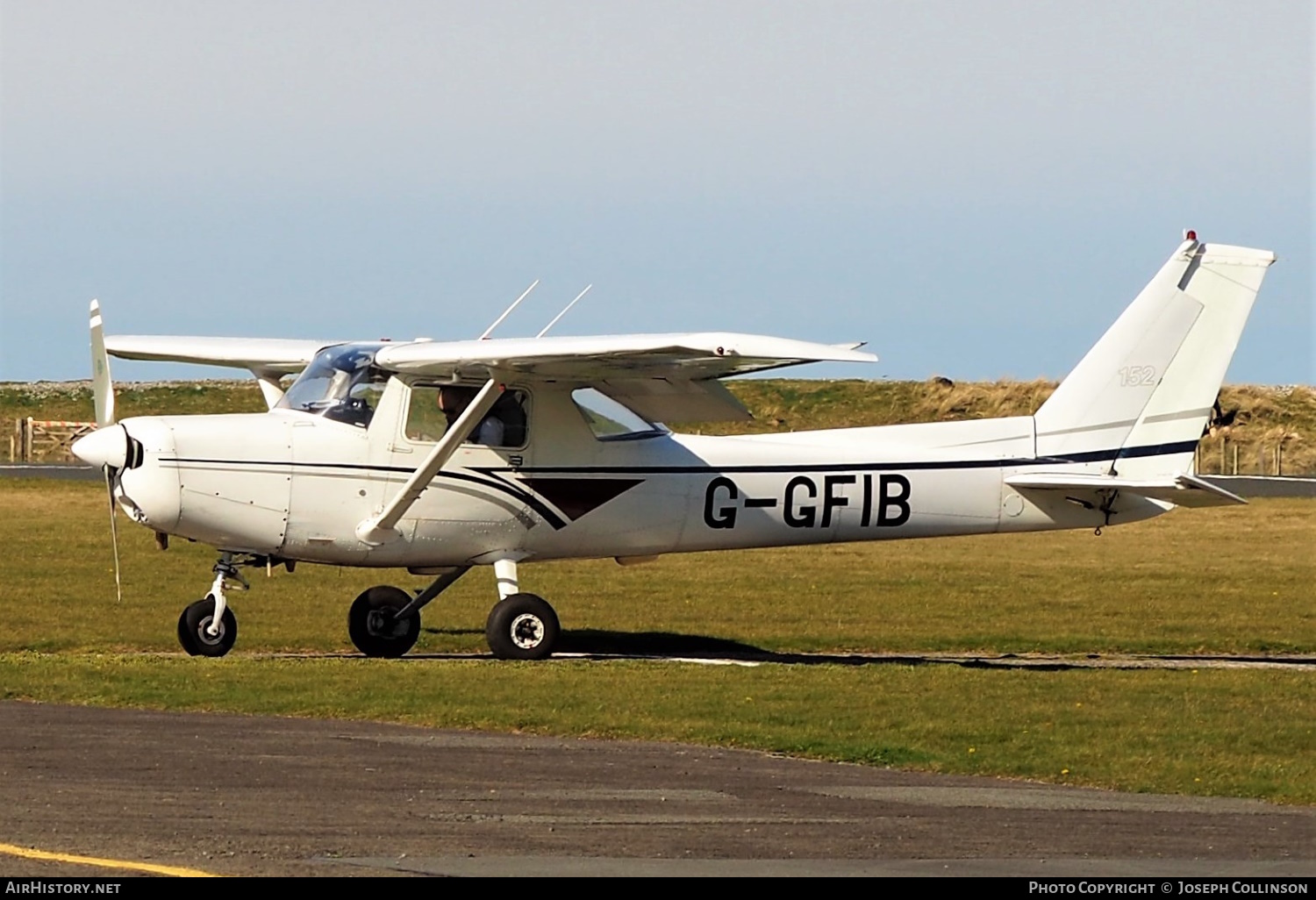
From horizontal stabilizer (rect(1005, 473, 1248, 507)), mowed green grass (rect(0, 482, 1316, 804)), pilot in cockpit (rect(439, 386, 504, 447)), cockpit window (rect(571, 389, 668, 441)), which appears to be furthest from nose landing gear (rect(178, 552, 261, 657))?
horizontal stabilizer (rect(1005, 473, 1248, 507))

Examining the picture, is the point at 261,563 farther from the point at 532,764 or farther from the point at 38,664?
the point at 532,764

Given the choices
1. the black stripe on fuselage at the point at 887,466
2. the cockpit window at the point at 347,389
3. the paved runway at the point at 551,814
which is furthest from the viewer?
the black stripe on fuselage at the point at 887,466

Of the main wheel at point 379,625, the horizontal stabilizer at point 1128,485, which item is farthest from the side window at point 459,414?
the horizontal stabilizer at point 1128,485

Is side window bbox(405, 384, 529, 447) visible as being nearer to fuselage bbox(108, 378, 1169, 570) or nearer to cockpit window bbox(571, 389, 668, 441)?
fuselage bbox(108, 378, 1169, 570)

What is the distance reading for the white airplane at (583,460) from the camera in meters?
17.0

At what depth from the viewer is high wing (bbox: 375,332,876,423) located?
15.1 m

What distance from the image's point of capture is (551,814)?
378 inches

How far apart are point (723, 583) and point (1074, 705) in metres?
12.2

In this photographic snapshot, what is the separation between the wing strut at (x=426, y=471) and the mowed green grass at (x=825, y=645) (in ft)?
3.71

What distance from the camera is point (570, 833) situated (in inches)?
355

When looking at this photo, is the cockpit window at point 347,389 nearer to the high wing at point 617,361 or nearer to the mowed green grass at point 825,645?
the high wing at point 617,361

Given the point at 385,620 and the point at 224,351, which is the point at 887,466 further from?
the point at 224,351

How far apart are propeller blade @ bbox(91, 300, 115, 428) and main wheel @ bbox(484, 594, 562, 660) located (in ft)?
11.9
